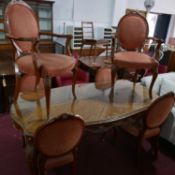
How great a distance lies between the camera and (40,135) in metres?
1.45

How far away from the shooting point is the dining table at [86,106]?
73.2 inches

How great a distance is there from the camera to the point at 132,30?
255cm

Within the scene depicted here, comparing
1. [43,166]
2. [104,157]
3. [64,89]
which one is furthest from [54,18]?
[43,166]

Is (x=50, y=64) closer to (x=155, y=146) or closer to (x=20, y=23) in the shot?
(x=20, y=23)

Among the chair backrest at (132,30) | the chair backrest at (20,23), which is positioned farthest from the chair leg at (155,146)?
the chair backrest at (20,23)

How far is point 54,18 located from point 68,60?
8.72ft

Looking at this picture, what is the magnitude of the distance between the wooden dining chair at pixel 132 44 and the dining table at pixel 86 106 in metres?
0.20

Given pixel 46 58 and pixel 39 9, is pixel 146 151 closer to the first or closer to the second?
pixel 46 58

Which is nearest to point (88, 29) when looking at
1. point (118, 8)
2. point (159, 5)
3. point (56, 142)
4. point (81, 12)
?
point (81, 12)

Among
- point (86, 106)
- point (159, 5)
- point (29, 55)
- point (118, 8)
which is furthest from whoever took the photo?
point (159, 5)

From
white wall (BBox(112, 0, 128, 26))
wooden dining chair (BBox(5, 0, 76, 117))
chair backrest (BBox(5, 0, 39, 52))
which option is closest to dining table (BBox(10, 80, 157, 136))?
wooden dining chair (BBox(5, 0, 76, 117))

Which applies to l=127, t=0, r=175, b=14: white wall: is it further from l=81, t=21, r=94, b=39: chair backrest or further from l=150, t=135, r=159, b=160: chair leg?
l=150, t=135, r=159, b=160: chair leg

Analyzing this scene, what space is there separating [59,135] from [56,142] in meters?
0.08

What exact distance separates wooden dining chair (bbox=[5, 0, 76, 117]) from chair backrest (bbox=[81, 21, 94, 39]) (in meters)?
2.39
